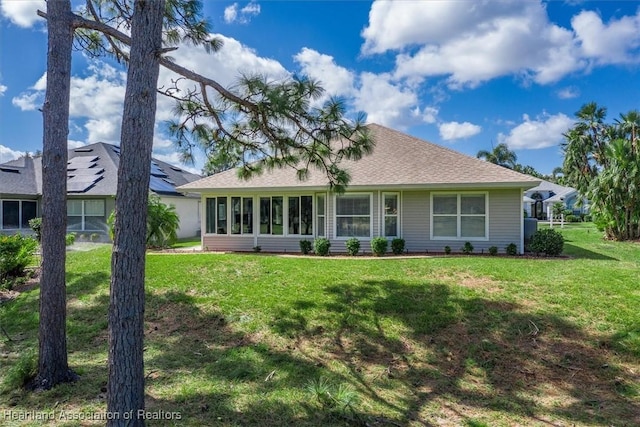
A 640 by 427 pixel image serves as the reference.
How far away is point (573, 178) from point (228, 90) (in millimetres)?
47210

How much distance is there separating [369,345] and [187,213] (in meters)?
19.4

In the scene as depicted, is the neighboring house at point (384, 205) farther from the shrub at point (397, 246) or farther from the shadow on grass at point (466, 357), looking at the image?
the shadow on grass at point (466, 357)

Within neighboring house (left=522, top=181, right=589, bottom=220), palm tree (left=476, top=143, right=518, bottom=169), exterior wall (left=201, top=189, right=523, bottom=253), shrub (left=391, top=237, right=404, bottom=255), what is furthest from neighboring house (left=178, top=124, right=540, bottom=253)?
palm tree (left=476, top=143, right=518, bottom=169)

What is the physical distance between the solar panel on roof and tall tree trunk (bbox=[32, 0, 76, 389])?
16.3 metres

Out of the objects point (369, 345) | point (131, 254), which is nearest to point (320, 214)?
point (369, 345)

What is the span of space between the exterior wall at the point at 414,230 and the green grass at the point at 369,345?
335 cm

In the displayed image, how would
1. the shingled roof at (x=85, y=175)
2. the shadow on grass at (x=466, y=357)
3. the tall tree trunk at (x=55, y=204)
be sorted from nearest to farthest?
the shadow on grass at (x=466, y=357)
the tall tree trunk at (x=55, y=204)
the shingled roof at (x=85, y=175)

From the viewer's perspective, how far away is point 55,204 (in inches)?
177

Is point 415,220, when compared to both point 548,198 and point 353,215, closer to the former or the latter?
point 353,215

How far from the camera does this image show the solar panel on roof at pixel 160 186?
67.2 ft

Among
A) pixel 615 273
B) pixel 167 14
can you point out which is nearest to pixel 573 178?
pixel 615 273

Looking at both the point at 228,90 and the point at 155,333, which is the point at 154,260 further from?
the point at 228,90

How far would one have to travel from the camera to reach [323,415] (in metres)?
3.88

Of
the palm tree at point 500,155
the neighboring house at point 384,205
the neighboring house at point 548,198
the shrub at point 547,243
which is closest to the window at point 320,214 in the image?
the neighboring house at point 384,205
